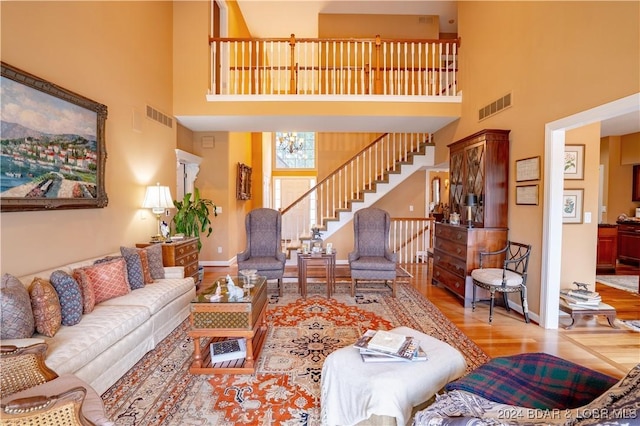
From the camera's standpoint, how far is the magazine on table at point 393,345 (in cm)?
190

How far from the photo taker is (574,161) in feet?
12.6

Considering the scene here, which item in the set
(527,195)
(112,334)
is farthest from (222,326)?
(527,195)

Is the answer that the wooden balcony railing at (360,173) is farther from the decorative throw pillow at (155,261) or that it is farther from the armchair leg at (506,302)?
the armchair leg at (506,302)

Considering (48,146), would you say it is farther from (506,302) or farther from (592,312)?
(592,312)

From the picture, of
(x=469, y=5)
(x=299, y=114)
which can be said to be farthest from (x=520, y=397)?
(x=469, y=5)

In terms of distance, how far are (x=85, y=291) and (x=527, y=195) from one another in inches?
187

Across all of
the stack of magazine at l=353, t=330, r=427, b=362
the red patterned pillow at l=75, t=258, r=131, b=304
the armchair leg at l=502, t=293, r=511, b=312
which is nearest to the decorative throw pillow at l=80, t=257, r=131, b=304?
the red patterned pillow at l=75, t=258, r=131, b=304

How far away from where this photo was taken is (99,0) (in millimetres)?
3469

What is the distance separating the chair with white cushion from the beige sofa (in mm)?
3612

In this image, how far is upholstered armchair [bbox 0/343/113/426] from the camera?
47.4 inches

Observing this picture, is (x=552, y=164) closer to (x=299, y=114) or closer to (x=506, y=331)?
(x=506, y=331)

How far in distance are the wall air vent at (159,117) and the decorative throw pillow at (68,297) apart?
2909 millimetres

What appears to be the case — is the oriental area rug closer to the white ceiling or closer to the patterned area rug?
the white ceiling

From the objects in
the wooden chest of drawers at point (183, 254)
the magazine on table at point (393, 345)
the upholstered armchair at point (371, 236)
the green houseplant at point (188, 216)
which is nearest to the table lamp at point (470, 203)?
the upholstered armchair at point (371, 236)
